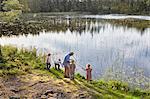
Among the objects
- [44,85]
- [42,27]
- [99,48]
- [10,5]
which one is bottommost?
[42,27]

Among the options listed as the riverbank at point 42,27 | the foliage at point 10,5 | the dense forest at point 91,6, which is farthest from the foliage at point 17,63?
the dense forest at point 91,6

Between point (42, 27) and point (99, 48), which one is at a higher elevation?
point (99, 48)

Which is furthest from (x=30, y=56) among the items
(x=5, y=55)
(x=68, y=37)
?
(x=68, y=37)

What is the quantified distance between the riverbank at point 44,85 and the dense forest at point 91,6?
86.7 metres

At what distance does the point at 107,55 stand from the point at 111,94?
14.7 meters

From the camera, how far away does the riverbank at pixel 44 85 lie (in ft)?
54.2

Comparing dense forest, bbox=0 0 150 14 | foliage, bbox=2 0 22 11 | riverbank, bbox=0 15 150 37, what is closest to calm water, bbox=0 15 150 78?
riverbank, bbox=0 15 150 37

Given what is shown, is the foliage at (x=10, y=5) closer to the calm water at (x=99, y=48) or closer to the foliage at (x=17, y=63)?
the foliage at (x=17, y=63)

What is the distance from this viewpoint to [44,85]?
1766cm

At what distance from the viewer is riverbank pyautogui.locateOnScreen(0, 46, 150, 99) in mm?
16516

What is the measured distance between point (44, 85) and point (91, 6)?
101227mm

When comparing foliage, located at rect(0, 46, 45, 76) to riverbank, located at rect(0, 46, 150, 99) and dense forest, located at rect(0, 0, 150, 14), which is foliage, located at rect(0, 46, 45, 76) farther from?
dense forest, located at rect(0, 0, 150, 14)

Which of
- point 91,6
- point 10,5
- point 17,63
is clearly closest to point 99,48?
point 10,5

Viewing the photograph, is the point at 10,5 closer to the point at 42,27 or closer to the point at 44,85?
the point at 44,85
